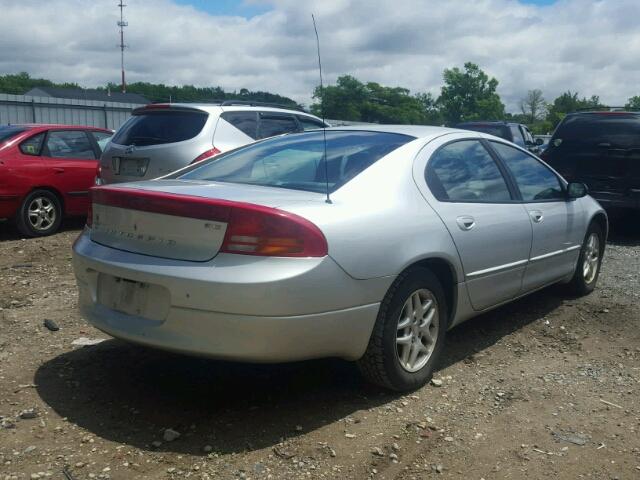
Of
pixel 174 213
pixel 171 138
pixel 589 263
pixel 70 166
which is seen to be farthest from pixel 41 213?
pixel 589 263

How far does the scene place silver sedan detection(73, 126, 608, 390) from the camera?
3264mm

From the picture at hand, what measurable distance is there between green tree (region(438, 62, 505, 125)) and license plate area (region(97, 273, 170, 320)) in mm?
89738

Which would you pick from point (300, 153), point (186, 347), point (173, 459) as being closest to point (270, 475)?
point (173, 459)

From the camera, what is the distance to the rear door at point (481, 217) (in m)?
4.23

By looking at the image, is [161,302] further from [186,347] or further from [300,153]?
[300,153]

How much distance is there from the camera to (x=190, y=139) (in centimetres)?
766

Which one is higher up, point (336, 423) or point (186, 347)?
point (186, 347)

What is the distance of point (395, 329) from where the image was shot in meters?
3.73

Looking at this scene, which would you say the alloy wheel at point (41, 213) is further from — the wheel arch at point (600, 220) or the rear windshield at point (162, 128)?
the wheel arch at point (600, 220)

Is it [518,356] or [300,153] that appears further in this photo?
[518,356]

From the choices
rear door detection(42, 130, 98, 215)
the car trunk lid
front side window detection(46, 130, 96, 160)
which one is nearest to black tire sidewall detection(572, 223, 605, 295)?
the car trunk lid

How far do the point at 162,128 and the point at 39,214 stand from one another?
2.23 meters

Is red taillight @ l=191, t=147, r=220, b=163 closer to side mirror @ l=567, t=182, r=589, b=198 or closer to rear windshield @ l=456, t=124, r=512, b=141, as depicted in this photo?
side mirror @ l=567, t=182, r=589, b=198

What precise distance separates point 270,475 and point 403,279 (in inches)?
49.5
